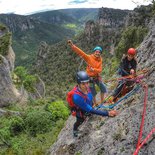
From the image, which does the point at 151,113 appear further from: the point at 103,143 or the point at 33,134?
the point at 33,134

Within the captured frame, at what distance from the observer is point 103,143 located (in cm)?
863

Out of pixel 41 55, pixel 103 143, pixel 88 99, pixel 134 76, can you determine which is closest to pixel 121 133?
pixel 103 143

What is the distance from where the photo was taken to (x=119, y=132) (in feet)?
27.1

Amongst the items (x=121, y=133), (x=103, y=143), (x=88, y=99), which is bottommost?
(x=103, y=143)

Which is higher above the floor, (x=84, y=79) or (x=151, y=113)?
(x=84, y=79)

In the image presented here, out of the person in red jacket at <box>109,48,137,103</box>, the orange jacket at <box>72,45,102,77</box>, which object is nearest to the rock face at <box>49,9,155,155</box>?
the person in red jacket at <box>109,48,137,103</box>

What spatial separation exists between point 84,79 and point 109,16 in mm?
193234

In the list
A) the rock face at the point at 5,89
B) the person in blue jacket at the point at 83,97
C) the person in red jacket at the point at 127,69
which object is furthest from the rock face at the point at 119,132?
the rock face at the point at 5,89

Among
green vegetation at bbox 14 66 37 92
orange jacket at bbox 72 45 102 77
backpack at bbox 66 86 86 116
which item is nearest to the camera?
backpack at bbox 66 86 86 116

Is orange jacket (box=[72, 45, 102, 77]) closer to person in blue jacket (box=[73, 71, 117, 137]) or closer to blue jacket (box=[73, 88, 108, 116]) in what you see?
person in blue jacket (box=[73, 71, 117, 137])

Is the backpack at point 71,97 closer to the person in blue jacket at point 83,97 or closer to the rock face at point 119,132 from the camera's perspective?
the person in blue jacket at point 83,97

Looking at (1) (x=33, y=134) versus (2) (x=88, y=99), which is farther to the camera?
(1) (x=33, y=134)

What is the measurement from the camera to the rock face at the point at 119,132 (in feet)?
24.5

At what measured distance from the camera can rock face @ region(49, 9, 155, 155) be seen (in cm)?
745
